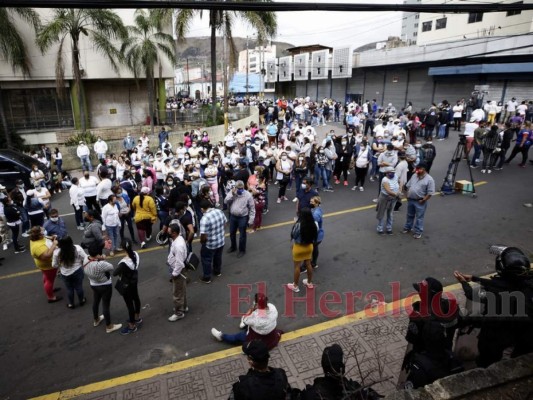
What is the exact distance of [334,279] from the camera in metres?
6.75

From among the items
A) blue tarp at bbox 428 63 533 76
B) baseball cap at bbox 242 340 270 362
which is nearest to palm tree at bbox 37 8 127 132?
blue tarp at bbox 428 63 533 76

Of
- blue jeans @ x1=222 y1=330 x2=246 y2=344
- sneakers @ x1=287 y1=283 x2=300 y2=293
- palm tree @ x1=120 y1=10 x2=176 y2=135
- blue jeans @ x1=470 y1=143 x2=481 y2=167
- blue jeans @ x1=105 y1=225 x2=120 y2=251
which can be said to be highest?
palm tree @ x1=120 y1=10 x2=176 y2=135

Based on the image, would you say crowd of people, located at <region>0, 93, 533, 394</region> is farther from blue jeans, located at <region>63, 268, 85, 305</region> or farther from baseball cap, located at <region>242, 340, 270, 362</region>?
baseball cap, located at <region>242, 340, 270, 362</region>

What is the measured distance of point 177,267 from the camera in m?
5.50

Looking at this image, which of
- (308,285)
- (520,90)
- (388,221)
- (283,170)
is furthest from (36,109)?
(520,90)

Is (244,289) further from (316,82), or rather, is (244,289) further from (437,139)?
(316,82)

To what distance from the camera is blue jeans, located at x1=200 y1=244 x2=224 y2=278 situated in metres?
6.65

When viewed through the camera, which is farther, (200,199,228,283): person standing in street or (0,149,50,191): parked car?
(0,149,50,191): parked car

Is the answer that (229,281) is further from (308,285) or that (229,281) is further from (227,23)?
(227,23)

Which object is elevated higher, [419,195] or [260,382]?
[419,195]

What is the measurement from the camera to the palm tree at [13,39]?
18.0m

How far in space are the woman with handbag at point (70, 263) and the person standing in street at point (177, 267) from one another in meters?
1.69

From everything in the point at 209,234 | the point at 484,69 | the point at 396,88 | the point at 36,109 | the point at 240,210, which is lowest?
the point at 209,234

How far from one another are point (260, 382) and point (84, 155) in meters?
16.9
